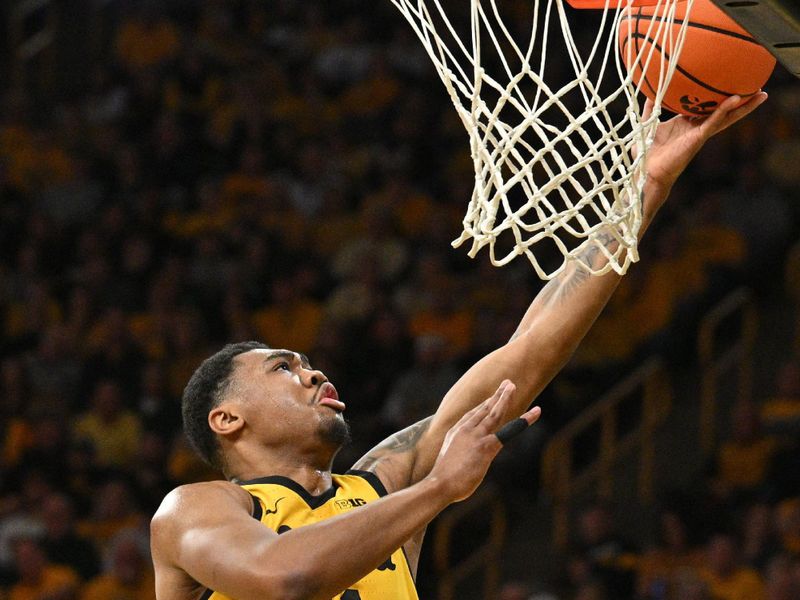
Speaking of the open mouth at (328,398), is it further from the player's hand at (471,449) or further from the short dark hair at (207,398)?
the player's hand at (471,449)

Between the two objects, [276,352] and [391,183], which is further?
[391,183]

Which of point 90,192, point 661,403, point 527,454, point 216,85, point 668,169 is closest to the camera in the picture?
point 668,169

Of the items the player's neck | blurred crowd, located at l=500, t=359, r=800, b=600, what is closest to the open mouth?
the player's neck

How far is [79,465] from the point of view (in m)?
7.65

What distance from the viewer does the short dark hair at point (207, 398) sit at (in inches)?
128

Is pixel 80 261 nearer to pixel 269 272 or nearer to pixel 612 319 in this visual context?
pixel 269 272

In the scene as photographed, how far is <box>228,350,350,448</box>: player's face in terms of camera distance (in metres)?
3.16

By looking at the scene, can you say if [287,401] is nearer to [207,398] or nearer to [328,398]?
[328,398]

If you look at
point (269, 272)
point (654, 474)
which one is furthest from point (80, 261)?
point (654, 474)

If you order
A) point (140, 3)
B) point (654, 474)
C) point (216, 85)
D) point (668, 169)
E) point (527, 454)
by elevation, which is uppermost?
point (140, 3)

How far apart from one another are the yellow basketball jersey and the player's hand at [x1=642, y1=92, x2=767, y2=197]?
101 centimetres

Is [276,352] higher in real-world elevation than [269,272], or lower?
higher

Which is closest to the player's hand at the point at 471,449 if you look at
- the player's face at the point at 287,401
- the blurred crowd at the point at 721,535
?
the player's face at the point at 287,401

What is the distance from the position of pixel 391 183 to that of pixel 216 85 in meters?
2.23
